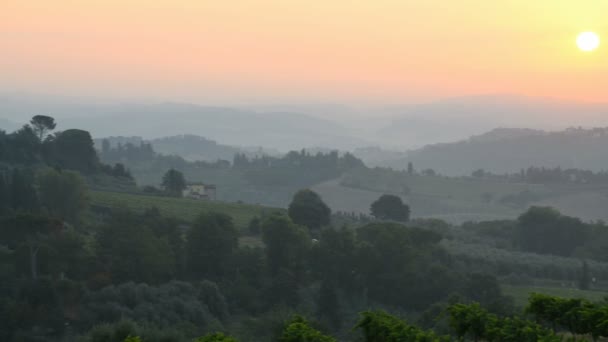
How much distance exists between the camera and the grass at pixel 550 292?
47125 mm

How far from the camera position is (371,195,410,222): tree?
253 ft

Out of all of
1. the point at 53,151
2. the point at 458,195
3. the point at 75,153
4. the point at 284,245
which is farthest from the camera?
the point at 458,195

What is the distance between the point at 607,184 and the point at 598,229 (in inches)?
2300

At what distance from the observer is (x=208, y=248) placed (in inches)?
1938

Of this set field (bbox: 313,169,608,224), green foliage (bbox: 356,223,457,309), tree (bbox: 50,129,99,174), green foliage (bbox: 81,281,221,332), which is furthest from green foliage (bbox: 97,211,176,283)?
field (bbox: 313,169,608,224)

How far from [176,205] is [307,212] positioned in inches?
425

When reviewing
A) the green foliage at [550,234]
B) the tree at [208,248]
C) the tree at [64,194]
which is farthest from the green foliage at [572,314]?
the green foliage at [550,234]

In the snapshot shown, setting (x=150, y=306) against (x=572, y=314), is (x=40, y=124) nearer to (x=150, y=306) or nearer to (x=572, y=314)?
(x=150, y=306)

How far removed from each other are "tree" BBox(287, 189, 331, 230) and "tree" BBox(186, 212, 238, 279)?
1079cm

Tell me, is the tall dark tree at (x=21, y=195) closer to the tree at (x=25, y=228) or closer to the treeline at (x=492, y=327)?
the tree at (x=25, y=228)

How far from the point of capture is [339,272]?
49.6 metres

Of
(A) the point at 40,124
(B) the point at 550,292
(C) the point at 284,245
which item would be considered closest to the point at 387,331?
(C) the point at 284,245

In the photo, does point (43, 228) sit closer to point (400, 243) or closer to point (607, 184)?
point (400, 243)

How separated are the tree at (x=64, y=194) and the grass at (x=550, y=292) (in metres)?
25.5
